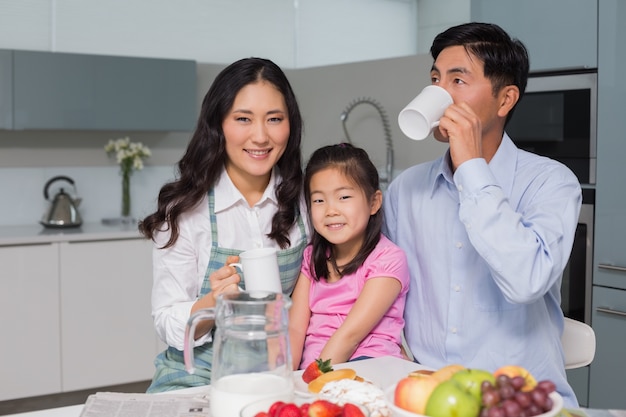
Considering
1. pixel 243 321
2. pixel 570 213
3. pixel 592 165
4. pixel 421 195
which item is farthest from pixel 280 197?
pixel 592 165

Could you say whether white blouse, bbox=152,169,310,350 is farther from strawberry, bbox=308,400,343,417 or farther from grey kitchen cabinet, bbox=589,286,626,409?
grey kitchen cabinet, bbox=589,286,626,409

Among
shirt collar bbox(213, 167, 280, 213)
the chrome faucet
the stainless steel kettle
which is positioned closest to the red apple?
shirt collar bbox(213, 167, 280, 213)

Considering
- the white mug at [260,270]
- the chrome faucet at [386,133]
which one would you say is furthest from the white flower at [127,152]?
the white mug at [260,270]

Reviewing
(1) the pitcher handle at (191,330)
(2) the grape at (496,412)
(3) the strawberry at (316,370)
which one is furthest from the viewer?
(3) the strawberry at (316,370)

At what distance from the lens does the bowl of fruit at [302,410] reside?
109cm

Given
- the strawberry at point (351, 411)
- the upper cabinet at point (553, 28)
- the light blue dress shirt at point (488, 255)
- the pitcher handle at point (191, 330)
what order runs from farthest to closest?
the upper cabinet at point (553, 28) → the light blue dress shirt at point (488, 255) → the pitcher handle at point (191, 330) → the strawberry at point (351, 411)

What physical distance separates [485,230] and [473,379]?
62 cm

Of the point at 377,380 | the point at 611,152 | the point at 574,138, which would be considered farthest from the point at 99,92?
the point at 377,380

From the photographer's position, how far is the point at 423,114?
1.63 m

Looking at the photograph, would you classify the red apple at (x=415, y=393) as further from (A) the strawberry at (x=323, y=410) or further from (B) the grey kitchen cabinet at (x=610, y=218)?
(B) the grey kitchen cabinet at (x=610, y=218)

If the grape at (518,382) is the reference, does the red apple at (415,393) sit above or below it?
below

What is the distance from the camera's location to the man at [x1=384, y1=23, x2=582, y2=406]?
5.25 feet

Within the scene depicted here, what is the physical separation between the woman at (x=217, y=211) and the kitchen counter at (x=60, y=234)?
2.17m

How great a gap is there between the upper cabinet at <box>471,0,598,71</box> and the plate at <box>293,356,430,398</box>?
1.82 metres
